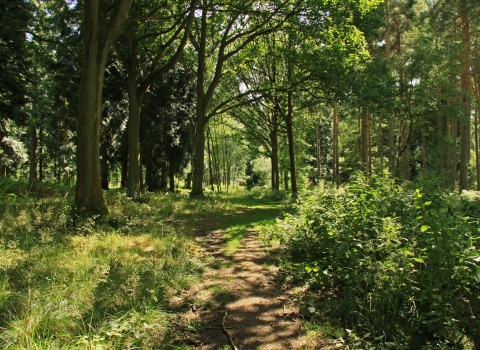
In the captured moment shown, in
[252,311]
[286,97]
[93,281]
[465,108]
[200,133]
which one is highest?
[286,97]

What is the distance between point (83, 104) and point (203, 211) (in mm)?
5867

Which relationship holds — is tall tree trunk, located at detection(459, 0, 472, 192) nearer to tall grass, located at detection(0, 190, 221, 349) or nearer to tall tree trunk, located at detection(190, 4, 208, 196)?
tall tree trunk, located at detection(190, 4, 208, 196)

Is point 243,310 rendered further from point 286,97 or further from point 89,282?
point 286,97

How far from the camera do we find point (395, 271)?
3373 mm

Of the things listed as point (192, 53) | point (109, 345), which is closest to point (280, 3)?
point (192, 53)

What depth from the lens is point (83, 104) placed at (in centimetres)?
730

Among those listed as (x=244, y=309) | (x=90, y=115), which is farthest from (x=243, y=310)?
(x=90, y=115)

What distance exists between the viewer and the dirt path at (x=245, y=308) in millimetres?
3191

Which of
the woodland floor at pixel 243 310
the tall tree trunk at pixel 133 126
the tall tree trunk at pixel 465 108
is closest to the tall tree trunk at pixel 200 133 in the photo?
the tall tree trunk at pixel 133 126

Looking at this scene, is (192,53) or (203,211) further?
(192,53)

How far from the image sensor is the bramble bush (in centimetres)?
289

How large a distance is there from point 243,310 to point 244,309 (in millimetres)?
30

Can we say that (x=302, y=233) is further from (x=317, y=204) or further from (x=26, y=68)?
(x=26, y=68)

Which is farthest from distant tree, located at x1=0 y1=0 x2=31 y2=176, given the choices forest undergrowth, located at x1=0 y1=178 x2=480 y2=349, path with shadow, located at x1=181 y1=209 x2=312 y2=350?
path with shadow, located at x1=181 y1=209 x2=312 y2=350
